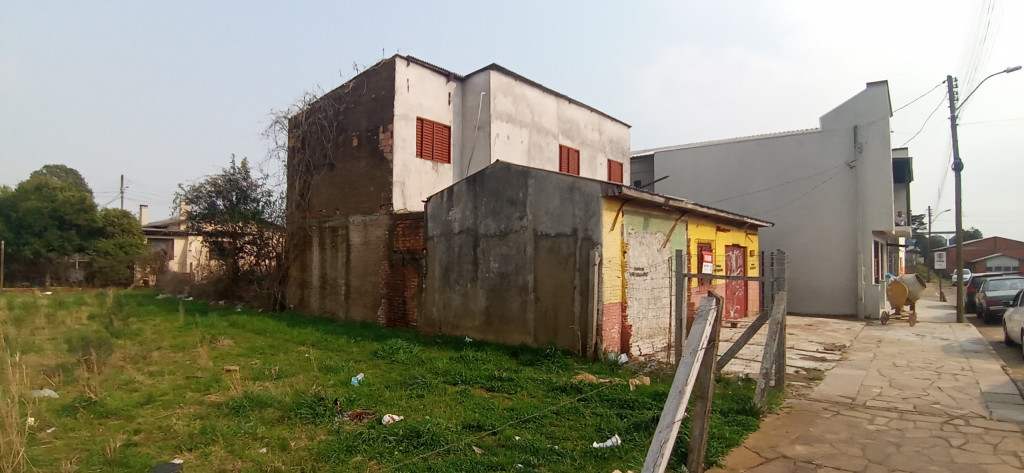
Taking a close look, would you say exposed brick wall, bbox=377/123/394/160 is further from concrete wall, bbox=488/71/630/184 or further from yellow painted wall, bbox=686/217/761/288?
yellow painted wall, bbox=686/217/761/288

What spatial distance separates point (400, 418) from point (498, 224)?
472 cm

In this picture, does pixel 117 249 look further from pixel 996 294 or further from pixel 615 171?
pixel 996 294

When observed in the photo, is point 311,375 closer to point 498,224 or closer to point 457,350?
point 457,350

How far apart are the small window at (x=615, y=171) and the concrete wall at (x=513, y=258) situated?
943 centimetres

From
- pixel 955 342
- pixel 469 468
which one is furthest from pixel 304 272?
pixel 955 342

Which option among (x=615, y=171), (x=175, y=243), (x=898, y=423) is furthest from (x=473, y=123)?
(x=175, y=243)

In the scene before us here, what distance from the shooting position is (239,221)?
51.3 ft

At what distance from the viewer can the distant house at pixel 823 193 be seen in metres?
16.9

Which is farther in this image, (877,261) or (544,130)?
(877,261)

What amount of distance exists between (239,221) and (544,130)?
971cm

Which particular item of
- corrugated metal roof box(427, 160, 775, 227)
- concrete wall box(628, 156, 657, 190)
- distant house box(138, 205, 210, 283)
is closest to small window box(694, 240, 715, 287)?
corrugated metal roof box(427, 160, 775, 227)

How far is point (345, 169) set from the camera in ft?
44.4

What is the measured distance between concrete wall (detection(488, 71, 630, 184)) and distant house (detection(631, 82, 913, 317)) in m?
2.20

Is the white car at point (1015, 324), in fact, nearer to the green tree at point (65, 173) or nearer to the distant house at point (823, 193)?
the distant house at point (823, 193)
